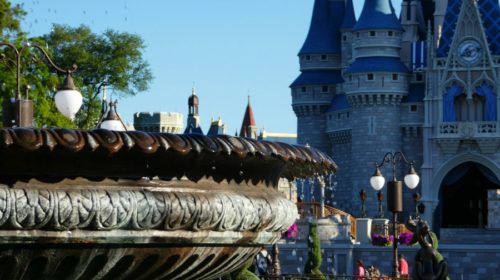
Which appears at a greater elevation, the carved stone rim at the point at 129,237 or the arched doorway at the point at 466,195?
the carved stone rim at the point at 129,237

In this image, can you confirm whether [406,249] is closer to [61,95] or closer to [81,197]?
[61,95]

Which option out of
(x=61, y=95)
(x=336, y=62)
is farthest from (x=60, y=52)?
(x=61, y=95)

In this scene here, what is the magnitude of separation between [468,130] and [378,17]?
25.6 feet

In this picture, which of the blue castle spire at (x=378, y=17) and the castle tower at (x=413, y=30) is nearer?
the blue castle spire at (x=378, y=17)

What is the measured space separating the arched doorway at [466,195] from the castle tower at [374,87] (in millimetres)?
3445

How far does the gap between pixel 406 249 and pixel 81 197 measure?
4431 centimetres

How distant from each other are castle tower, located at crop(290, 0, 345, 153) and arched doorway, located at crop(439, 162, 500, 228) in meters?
9.28

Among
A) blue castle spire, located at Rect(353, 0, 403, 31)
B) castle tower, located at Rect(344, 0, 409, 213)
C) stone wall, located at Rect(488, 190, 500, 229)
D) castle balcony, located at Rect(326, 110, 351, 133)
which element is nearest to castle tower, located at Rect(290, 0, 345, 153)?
castle balcony, located at Rect(326, 110, 351, 133)

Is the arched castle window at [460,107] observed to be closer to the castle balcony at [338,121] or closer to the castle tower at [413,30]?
the castle tower at [413,30]

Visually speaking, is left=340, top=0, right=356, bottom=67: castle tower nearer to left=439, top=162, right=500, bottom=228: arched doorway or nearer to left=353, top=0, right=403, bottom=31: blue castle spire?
left=353, top=0, right=403, bottom=31: blue castle spire

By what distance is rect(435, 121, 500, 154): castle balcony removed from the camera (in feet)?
245

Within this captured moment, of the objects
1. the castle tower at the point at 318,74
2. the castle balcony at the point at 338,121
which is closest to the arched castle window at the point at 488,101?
the castle balcony at the point at 338,121

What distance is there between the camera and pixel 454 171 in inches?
2982

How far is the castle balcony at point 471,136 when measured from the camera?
74.8m
